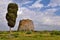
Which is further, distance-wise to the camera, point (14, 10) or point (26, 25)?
point (26, 25)

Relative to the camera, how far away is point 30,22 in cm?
11162

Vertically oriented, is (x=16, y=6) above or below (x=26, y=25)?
above

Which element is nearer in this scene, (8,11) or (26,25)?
(8,11)

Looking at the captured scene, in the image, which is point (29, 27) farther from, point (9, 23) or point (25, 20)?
point (9, 23)

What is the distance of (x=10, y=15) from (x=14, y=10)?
7.20 ft

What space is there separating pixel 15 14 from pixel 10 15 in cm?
216

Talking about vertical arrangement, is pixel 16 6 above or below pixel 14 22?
above

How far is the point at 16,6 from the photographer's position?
213ft

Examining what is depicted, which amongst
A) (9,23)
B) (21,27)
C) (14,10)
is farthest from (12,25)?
(21,27)

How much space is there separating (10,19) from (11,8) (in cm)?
371

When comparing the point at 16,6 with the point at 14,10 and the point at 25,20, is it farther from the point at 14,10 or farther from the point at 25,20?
the point at 25,20

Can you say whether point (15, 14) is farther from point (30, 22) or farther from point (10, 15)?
point (30, 22)

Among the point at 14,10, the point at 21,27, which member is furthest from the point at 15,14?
the point at 21,27

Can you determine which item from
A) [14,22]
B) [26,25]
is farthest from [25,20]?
[14,22]
